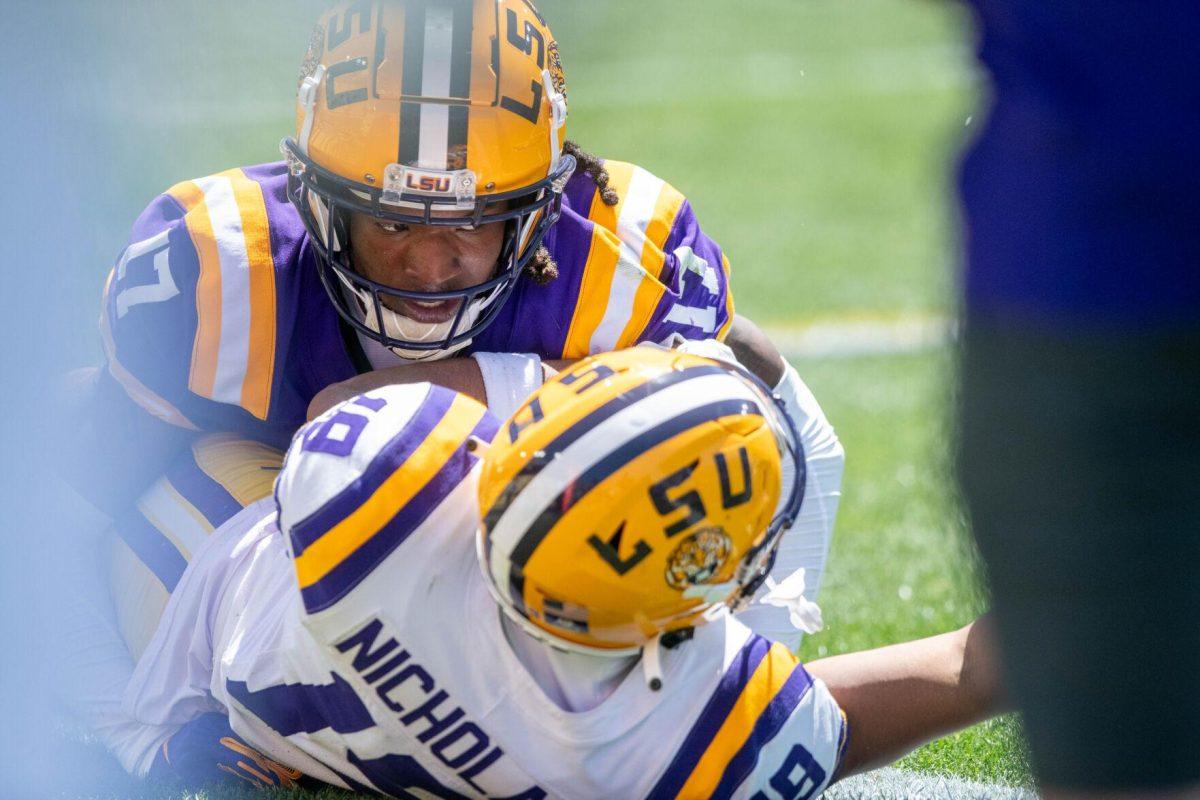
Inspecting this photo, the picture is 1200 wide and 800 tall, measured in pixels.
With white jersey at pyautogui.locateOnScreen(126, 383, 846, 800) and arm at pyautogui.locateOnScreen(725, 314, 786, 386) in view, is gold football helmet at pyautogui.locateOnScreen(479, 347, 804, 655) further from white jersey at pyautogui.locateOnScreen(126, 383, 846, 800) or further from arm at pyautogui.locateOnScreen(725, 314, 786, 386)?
arm at pyautogui.locateOnScreen(725, 314, 786, 386)

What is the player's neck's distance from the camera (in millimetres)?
1737

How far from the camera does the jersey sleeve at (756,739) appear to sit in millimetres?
1726

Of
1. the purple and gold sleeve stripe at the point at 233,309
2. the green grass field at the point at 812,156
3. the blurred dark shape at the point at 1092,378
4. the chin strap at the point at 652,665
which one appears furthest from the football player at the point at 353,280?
the blurred dark shape at the point at 1092,378

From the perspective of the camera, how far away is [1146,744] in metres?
1.34

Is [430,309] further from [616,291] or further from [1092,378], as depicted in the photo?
[1092,378]

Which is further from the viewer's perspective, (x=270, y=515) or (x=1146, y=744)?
(x=270, y=515)

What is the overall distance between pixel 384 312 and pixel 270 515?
0.37 meters

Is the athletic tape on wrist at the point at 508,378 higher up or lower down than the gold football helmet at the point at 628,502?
lower down

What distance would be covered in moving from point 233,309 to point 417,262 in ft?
0.96

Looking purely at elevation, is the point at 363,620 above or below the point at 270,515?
above

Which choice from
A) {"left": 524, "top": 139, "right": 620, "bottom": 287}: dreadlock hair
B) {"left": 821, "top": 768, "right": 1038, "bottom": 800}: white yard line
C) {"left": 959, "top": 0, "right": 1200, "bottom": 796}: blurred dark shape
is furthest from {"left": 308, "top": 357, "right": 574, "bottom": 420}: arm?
{"left": 959, "top": 0, "right": 1200, "bottom": 796}: blurred dark shape

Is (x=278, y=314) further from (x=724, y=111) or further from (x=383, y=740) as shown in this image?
(x=724, y=111)

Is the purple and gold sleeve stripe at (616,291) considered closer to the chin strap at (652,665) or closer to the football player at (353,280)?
the football player at (353,280)

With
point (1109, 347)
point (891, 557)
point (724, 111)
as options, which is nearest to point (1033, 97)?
point (1109, 347)
